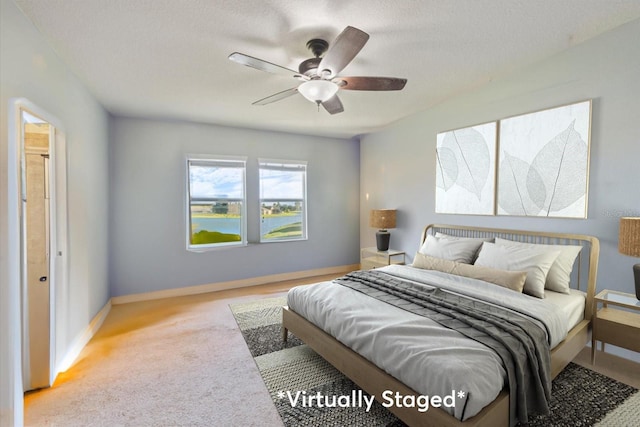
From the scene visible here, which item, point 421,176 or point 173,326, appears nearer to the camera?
point 173,326

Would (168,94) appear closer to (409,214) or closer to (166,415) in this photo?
(166,415)

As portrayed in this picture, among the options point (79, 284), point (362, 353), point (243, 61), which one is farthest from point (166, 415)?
point (243, 61)

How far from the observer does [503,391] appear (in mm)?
1467

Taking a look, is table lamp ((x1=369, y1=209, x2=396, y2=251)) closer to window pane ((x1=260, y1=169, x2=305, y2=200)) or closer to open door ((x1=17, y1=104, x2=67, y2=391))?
window pane ((x1=260, y1=169, x2=305, y2=200))

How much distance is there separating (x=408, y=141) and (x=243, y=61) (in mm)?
3111

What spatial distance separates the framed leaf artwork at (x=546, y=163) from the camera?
257 centimetres

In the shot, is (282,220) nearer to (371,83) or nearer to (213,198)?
(213,198)

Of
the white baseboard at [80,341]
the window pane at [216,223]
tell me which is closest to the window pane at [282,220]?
→ the window pane at [216,223]

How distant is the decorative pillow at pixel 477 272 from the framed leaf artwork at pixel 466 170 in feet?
2.93

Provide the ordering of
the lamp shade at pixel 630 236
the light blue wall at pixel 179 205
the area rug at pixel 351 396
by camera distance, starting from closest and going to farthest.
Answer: the area rug at pixel 351 396
the lamp shade at pixel 630 236
the light blue wall at pixel 179 205

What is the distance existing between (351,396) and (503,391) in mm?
985

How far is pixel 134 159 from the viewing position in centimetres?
401

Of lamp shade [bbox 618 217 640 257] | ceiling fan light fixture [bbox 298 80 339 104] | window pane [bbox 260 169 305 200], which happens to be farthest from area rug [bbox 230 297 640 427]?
window pane [bbox 260 169 305 200]

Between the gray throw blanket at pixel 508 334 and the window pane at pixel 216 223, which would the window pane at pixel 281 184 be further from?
the gray throw blanket at pixel 508 334
